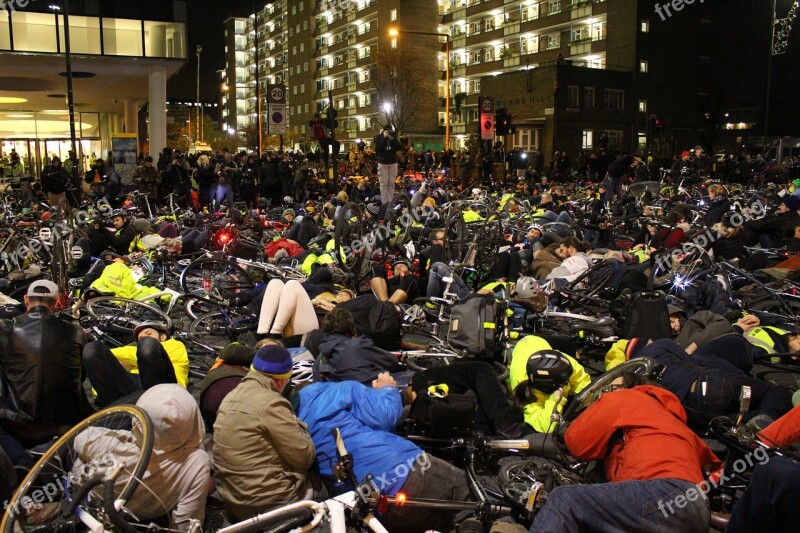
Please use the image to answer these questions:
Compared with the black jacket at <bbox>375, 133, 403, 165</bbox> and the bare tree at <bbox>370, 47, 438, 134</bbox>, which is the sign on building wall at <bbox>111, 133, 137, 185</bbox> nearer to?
the black jacket at <bbox>375, 133, 403, 165</bbox>

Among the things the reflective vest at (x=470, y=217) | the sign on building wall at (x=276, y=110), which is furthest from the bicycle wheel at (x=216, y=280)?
the sign on building wall at (x=276, y=110)

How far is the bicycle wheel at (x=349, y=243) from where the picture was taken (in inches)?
417

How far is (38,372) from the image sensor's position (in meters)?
4.74

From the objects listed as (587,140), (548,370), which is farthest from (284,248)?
(587,140)

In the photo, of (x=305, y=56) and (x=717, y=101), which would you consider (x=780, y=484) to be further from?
(x=305, y=56)

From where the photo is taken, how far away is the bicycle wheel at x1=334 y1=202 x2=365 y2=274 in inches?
417

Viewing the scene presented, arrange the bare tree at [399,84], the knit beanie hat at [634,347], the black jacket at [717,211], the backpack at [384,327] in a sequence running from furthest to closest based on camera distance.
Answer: the bare tree at [399,84] < the black jacket at [717,211] < the backpack at [384,327] < the knit beanie hat at [634,347]

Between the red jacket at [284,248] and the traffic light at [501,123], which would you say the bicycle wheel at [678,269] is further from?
the traffic light at [501,123]

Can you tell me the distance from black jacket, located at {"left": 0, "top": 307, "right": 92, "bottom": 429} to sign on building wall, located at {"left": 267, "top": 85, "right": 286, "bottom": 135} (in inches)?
576

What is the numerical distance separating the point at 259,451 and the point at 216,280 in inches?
218

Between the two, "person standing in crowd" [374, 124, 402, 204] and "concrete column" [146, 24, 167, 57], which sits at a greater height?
"concrete column" [146, 24, 167, 57]


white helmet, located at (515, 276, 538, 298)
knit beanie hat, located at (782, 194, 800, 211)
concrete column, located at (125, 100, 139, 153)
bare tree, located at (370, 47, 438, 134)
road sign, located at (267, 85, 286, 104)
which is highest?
bare tree, located at (370, 47, 438, 134)

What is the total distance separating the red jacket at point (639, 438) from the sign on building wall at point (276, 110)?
16195 millimetres

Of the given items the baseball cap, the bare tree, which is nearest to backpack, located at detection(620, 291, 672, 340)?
the baseball cap
